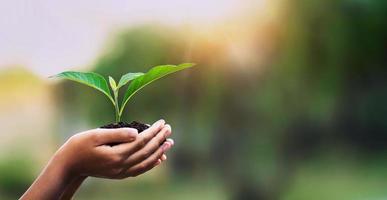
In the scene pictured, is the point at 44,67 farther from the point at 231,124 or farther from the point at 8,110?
the point at 231,124

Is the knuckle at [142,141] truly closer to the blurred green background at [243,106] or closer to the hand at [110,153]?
the hand at [110,153]

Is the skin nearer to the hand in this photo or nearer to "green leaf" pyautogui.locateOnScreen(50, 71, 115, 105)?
the hand

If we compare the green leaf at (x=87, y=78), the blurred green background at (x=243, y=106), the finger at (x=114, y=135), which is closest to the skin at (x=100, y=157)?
the finger at (x=114, y=135)

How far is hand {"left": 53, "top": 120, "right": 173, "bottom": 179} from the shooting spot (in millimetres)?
788

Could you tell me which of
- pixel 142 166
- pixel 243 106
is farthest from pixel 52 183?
pixel 243 106

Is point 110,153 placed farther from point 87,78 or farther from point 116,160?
point 87,78

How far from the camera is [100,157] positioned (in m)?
0.79

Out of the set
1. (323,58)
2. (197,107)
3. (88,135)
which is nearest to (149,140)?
(88,135)

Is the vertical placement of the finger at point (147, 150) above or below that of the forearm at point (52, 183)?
above

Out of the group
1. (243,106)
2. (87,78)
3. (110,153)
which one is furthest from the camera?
(243,106)

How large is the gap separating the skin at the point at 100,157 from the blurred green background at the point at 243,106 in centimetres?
49

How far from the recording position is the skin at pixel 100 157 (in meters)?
0.79

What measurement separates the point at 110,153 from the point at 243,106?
1.98 ft

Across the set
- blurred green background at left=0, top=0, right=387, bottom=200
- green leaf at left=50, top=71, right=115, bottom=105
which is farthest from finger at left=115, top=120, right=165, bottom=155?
blurred green background at left=0, top=0, right=387, bottom=200
